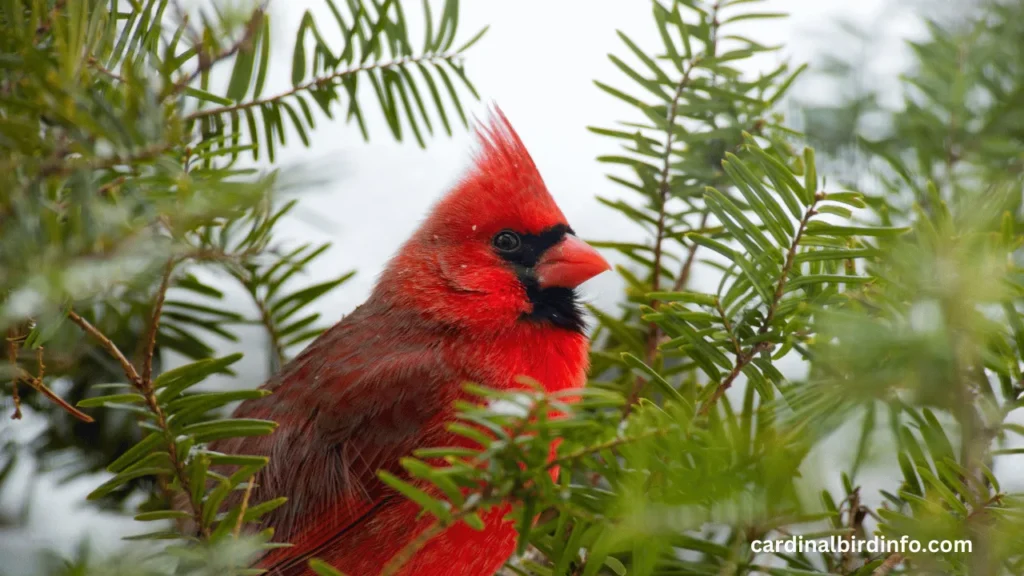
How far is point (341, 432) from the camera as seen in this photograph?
1585mm

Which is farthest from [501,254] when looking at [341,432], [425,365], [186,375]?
[186,375]

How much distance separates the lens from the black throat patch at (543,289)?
1754 millimetres

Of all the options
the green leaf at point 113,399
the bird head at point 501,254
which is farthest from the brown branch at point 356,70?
the green leaf at point 113,399

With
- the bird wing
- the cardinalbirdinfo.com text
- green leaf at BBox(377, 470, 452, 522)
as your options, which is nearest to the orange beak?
the bird wing

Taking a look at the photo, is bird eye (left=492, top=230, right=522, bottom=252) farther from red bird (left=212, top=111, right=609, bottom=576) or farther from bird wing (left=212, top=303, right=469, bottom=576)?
bird wing (left=212, top=303, right=469, bottom=576)

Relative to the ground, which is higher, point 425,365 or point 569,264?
point 569,264

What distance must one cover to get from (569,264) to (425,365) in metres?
0.32

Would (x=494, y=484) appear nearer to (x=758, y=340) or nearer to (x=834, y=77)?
(x=758, y=340)

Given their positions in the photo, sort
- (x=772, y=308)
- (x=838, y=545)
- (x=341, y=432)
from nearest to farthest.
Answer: (x=772, y=308)
(x=838, y=545)
(x=341, y=432)

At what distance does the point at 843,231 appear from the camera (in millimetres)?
998

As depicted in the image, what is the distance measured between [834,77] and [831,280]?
0.98 feet

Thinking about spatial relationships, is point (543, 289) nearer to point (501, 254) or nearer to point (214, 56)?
point (501, 254)

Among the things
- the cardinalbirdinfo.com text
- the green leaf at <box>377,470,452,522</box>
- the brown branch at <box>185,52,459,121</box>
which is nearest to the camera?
the green leaf at <box>377,470,452,522</box>

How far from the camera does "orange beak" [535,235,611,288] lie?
5.64 ft
